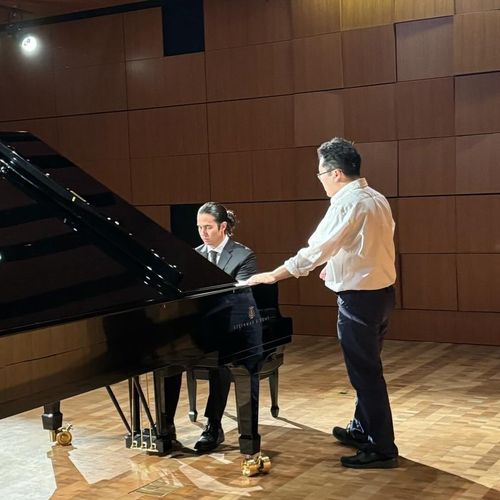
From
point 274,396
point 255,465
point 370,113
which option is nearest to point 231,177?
point 370,113

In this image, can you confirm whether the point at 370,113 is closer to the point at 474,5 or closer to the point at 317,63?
the point at 317,63

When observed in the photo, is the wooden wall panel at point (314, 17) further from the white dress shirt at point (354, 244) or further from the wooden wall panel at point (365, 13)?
the white dress shirt at point (354, 244)

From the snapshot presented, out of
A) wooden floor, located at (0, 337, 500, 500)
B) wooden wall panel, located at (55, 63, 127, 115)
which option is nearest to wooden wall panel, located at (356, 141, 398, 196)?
wooden floor, located at (0, 337, 500, 500)

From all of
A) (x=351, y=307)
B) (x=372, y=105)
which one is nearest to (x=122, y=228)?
(x=351, y=307)

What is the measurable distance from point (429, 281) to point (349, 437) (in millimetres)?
3092

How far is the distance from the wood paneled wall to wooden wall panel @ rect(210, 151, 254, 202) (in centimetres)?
1

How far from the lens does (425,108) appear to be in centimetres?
671

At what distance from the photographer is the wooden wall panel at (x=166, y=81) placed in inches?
302

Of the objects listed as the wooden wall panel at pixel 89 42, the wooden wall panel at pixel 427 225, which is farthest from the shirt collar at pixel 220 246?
the wooden wall panel at pixel 89 42

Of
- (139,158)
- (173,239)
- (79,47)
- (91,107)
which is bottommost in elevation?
(173,239)

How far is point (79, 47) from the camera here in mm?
8242

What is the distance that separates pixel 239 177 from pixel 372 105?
1.33 meters

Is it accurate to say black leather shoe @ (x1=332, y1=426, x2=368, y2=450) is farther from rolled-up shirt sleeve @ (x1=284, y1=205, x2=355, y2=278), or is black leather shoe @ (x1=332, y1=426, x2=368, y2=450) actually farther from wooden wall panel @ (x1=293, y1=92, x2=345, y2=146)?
wooden wall panel @ (x1=293, y1=92, x2=345, y2=146)

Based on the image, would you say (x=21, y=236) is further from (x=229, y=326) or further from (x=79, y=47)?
(x=79, y=47)
